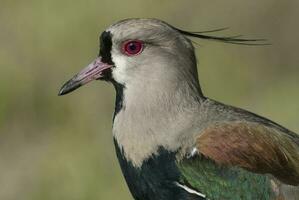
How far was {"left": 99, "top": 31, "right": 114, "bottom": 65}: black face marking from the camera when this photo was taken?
31.8ft

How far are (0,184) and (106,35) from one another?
3.21 m

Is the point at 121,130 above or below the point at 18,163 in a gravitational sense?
above

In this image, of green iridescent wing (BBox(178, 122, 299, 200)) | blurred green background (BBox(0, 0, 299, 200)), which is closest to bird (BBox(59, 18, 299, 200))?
green iridescent wing (BBox(178, 122, 299, 200))

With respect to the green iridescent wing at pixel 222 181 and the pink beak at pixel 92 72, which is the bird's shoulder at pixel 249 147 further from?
the pink beak at pixel 92 72

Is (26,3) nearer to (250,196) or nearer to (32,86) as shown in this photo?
(32,86)

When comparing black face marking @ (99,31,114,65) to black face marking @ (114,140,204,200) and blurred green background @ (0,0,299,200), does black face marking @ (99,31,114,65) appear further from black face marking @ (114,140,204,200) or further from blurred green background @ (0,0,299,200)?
blurred green background @ (0,0,299,200)

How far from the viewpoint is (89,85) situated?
13.4m

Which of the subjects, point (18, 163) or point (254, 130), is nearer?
point (254, 130)

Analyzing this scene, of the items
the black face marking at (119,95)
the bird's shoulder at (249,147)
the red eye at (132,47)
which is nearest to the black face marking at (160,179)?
the bird's shoulder at (249,147)

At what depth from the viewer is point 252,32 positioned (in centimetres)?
1418

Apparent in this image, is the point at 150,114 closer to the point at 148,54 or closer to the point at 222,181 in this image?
the point at 148,54

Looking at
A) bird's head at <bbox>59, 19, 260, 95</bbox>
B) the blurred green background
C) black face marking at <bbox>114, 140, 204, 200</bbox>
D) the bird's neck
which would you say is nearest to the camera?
black face marking at <bbox>114, 140, 204, 200</bbox>

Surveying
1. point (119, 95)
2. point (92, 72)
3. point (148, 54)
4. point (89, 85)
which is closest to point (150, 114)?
point (119, 95)

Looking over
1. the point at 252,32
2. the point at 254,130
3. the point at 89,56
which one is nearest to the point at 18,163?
the point at 89,56
